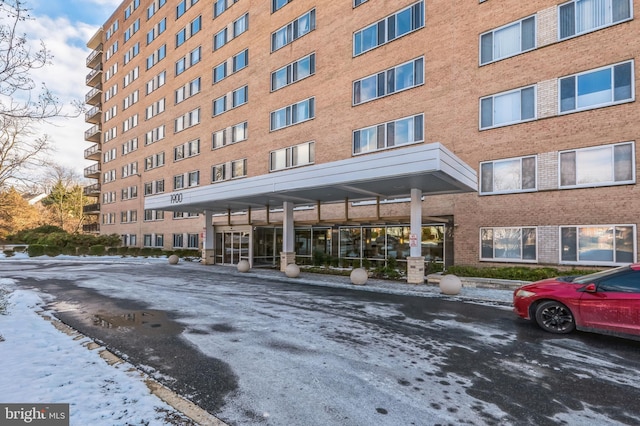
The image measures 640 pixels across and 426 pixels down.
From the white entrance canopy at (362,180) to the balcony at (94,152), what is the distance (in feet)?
148

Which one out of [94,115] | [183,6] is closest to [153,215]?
[183,6]

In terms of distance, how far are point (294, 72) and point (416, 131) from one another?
11548mm

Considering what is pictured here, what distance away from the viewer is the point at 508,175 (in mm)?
16766

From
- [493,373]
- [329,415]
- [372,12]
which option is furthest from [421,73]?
[329,415]

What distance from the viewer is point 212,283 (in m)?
16.0

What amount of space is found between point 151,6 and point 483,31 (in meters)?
43.3

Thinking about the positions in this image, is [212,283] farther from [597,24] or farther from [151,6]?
[151,6]

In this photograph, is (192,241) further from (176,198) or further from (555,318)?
(555,318)

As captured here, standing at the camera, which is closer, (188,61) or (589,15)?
Answer: (589,15)

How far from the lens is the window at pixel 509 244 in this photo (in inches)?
625

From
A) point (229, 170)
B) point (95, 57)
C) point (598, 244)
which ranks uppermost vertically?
point (95, 57)

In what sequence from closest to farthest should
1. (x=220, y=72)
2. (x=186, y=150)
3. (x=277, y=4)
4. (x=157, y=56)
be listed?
(x=277, y=4), (x=220, y=72), (x=186, y=150), (x=157, y=56)

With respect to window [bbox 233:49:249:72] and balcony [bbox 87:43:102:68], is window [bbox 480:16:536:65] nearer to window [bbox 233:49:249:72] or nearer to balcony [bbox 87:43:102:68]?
window [bbox 233:49:249:72]

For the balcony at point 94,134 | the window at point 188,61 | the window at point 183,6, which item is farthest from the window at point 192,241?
the balcony at point 94,134
